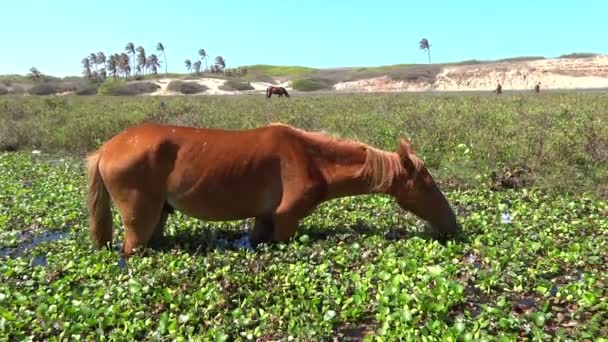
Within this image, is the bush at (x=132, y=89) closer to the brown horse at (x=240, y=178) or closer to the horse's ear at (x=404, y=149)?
the brown horse at (x=240, y=178)

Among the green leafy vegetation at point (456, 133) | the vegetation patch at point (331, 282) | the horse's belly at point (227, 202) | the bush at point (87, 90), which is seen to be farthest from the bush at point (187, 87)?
the horse's belly at point (227, 202)

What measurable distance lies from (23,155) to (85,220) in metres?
9.92

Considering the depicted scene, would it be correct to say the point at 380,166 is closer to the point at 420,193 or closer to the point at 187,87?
the point at 420,193

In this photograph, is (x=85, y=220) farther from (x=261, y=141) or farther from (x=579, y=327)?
(x=579, y=327)

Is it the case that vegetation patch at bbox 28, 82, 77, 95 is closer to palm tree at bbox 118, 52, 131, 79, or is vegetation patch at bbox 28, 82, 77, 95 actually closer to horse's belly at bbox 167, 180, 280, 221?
palm tree at bbox 118, 52, 131, 79

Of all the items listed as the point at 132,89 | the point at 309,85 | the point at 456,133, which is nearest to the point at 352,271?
the point at 456,133

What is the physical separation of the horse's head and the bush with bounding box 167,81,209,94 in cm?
5600

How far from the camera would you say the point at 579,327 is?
4.12 meters

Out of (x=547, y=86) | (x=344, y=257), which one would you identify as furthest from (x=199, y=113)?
(x=547, y=86)

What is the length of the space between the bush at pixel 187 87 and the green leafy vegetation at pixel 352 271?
51.9 meters

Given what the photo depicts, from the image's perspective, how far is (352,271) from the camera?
5.54m

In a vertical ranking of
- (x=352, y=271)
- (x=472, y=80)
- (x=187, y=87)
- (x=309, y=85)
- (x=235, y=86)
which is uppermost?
(x=187, y=87)

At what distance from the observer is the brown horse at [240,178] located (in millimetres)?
6262

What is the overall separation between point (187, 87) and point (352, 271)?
193 feet
